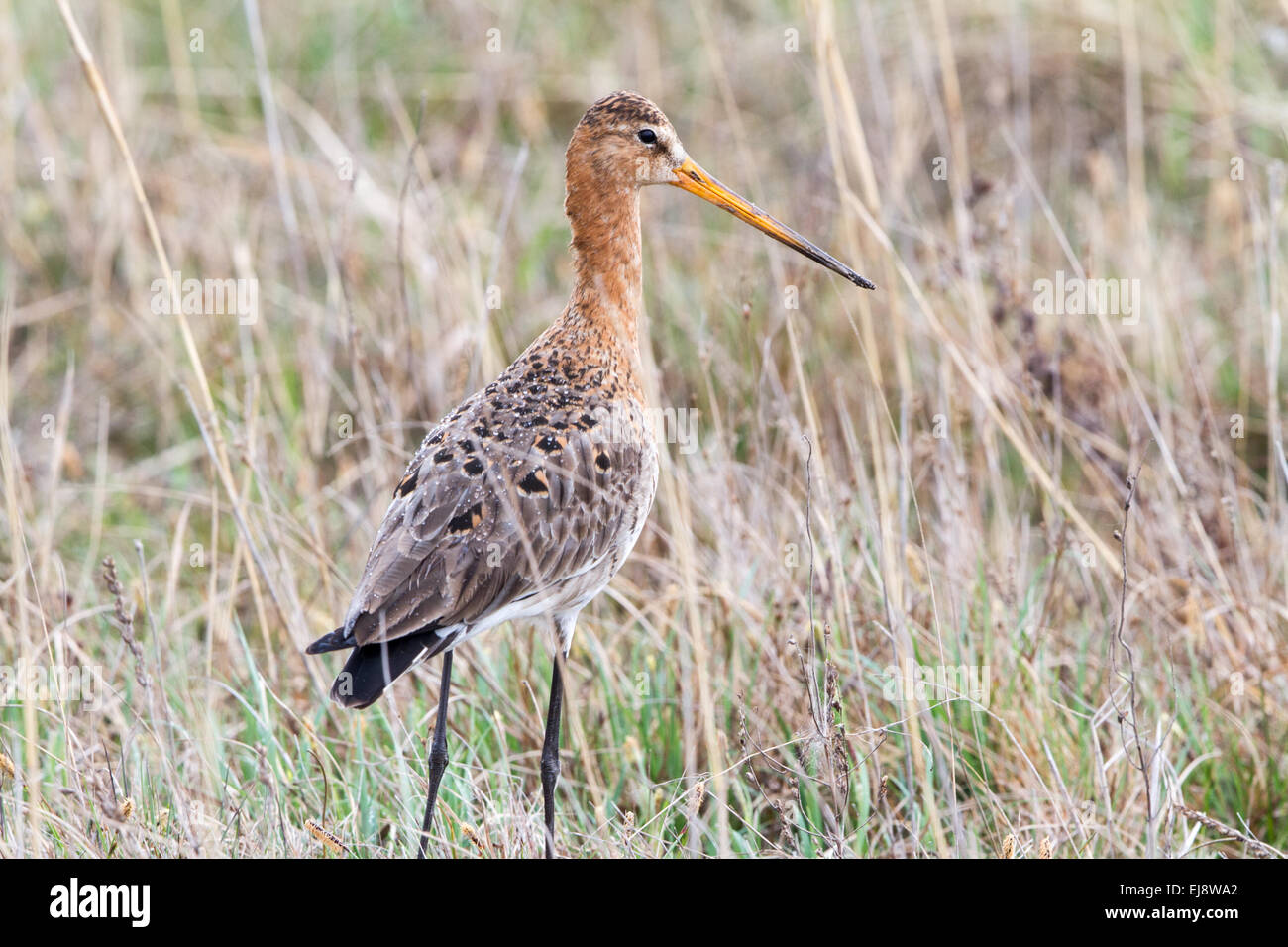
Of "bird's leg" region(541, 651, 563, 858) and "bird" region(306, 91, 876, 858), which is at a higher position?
"bird" region(306, 91, 876, 858)

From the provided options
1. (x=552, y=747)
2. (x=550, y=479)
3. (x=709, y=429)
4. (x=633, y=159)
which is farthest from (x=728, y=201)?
(x=709, y=429)

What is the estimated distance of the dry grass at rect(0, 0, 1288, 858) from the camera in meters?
4.08

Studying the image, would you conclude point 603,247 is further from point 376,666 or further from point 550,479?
point 376,666

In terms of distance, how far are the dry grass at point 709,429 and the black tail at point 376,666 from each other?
0.25 metres

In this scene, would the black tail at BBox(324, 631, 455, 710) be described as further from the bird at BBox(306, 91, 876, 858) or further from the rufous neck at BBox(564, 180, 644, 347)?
the rufous neck at BBox(564, 180, 644, 347)

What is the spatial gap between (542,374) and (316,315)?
2582 millimetres

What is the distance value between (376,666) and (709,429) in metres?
2.77

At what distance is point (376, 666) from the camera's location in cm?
352

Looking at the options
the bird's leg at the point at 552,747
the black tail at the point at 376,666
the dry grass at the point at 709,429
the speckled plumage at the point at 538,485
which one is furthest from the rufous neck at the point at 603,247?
the black tail at the point at 376,666

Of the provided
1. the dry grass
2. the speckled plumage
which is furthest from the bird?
the dry grass

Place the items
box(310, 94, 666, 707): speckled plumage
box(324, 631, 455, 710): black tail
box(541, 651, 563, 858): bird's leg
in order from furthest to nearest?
box(541, 651, 563, 858): bird's leg → box(310, 94, 666, 707): speckled plumage → box(324, 631, 455, 710): black tail

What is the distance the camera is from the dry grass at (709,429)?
4078mm
